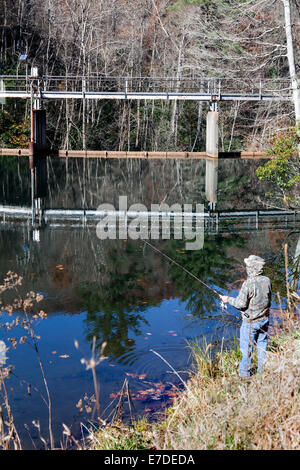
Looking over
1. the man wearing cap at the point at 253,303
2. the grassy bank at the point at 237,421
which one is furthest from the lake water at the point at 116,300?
the man wearing cap at the point at 253,303

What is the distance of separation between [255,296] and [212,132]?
25.6 m

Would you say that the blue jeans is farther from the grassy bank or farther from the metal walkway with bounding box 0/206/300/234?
the metal walkway with bounding box 0/206/300/234

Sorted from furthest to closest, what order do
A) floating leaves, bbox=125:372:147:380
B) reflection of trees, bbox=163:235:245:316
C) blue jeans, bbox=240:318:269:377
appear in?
reflection of trees, bbox=163:235:245:316 → floating leaves, bbox=125:372:147:380 → blue jeans, bbox=240:318:269:377

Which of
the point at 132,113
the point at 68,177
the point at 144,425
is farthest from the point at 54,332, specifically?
the point at 132,113

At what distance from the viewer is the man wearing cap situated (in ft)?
20.3

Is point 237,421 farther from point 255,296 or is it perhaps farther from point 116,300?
point 116,300

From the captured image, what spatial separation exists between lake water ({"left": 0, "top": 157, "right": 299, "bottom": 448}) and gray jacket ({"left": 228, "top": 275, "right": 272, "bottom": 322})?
3.47 ft

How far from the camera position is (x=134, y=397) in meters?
6.62

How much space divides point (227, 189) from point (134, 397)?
54.6ft

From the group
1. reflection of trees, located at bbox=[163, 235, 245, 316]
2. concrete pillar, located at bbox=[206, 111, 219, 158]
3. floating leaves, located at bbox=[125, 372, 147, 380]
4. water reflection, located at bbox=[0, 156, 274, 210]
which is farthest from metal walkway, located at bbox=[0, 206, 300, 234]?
concrete pillar, located at bbox=[206, 111, 219, 158]

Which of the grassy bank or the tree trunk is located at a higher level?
the tree trunk
